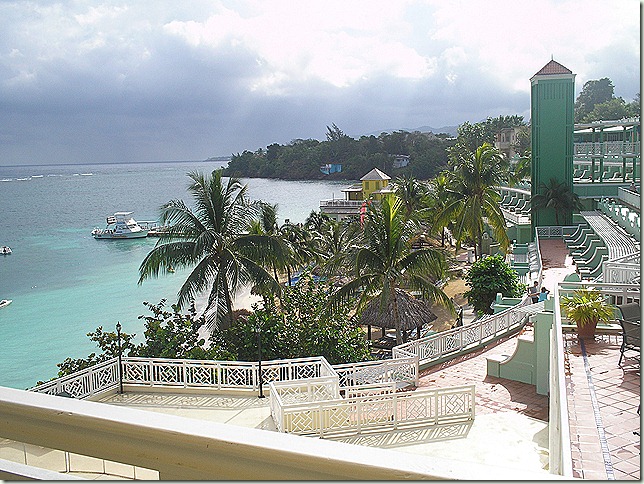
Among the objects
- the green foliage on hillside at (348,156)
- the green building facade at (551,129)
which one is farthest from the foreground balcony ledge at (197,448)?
the green foliage on hillside at (348,156)

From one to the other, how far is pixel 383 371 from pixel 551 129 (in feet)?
76.4

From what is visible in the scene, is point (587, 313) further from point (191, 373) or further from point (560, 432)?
point (191, 373)

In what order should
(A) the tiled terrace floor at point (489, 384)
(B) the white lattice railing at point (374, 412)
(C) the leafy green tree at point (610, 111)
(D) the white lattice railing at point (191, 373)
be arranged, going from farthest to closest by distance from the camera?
(C) the leafy green tree at point (610, 111) < (D) the white lattice railing at point (191, 373) < (A) the tiled terrace floor at point (489, 384) < (B) the white lattice railing at point (374, 412)

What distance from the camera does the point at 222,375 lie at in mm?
11945

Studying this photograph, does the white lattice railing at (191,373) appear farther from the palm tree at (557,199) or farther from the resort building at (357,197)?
the resort building at (357,197)

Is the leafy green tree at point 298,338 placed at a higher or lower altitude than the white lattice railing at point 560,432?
lower

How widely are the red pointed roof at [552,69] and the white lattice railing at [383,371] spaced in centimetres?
2294

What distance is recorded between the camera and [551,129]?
100 feet

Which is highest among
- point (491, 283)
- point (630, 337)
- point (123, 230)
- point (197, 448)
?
point (197, 448)

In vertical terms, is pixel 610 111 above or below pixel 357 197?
above

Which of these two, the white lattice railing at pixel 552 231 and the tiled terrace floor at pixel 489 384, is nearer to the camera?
the tiled terrace floor at pixel 489 384

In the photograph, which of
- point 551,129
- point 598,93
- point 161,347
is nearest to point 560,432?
point 161,347

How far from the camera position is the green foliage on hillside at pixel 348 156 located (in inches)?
3713

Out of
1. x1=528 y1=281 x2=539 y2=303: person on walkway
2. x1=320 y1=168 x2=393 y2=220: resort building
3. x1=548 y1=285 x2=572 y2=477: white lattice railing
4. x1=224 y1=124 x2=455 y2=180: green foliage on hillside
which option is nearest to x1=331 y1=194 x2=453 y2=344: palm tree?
x1=528 y1=281 x2=539 y2=303: person on walkway
